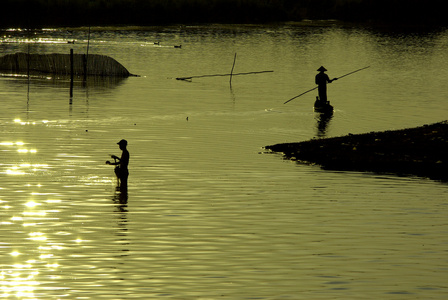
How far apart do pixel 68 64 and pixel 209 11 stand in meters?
60.3

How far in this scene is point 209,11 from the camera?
382ft

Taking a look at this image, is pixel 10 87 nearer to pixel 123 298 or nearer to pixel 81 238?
pixel 81 238

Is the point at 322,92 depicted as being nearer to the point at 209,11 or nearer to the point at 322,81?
the point at 322,81

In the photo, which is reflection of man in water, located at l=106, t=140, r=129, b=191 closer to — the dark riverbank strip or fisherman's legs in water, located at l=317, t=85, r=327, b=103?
the dark riverbank strip

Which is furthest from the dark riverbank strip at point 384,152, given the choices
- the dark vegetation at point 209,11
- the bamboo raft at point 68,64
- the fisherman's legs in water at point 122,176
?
the dark vegetation at point 209,11

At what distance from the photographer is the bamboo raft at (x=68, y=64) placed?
5688cm

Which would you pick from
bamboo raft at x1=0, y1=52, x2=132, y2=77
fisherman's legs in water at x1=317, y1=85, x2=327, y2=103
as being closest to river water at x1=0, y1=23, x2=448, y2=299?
fisherman's legs in water at x1=317, y1=85, x2=327, y2=103

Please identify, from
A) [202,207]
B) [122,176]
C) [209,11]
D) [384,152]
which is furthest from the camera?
[209,11]

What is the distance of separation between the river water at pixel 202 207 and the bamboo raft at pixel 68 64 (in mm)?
5568

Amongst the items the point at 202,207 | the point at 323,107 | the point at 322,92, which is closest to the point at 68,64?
the point at 323,107

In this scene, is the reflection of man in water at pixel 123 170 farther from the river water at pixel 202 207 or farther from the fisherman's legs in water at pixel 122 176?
the river water at pixel 202 207

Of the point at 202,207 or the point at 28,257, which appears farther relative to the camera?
the point at 202,207

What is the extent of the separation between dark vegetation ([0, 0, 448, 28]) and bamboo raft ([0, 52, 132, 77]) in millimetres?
46876

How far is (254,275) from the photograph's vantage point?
15.2 metres
